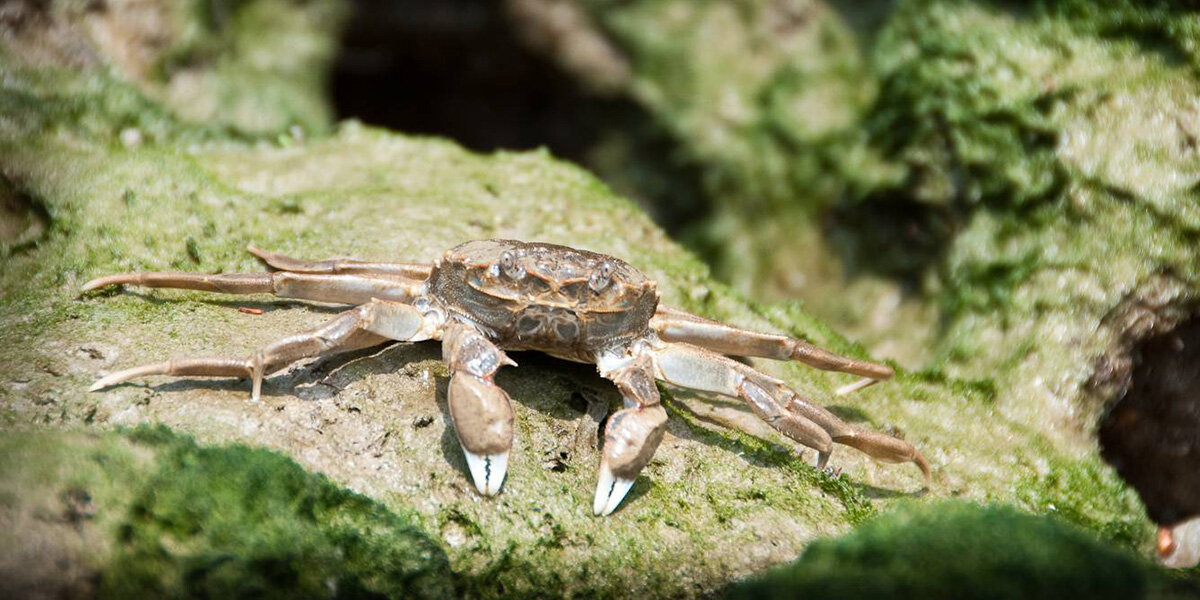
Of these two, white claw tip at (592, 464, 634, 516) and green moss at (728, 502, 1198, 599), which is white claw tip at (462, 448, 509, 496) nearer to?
white claw tip at (592, 464, 634, 516)

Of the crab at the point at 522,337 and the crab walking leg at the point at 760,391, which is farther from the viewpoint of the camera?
the crab walking leg at the point at 760,391

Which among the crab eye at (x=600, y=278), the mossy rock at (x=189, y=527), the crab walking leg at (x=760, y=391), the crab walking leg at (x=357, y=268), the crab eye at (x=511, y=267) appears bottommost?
the mossy rock at (x=189, y=527)

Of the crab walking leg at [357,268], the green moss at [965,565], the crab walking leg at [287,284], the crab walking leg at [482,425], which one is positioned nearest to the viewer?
the green moss at [965,565]

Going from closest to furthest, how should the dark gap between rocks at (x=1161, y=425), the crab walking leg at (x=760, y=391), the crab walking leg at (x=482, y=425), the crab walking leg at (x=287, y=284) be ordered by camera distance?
the crab walking leg at (x=482, y=425) → the crab walking leg at (x=760, y=391) → the crab walking leg at (x=287, y=284) → the dark gap between rocks at (x=1161, y=425)

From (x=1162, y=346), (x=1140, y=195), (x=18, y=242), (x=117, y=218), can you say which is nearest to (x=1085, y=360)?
(x=1162, y=346)

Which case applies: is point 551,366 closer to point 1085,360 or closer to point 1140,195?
point 1085,360

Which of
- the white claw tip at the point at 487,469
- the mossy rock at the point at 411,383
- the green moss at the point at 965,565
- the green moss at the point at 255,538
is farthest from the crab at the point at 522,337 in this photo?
the green moss at the point at 965,565

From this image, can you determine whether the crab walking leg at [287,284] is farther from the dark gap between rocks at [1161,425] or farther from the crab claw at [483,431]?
the dark gap between rocks at [1161,425]
